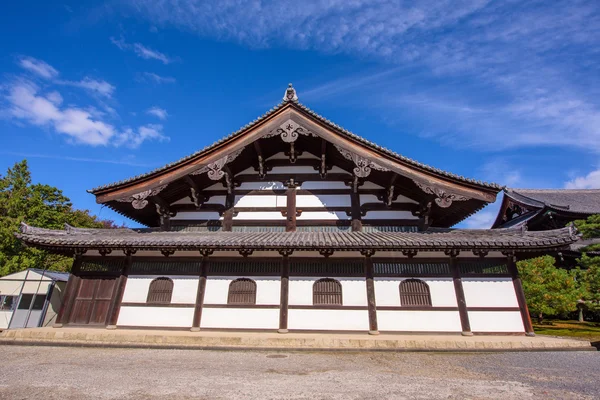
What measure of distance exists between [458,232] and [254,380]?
8652 millimetres

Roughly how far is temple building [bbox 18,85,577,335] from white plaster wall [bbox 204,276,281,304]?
3 cm

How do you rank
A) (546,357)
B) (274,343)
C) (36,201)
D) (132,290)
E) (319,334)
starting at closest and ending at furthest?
(546,357)
(274,343)
(319,334)
(132,290)
(36,201)

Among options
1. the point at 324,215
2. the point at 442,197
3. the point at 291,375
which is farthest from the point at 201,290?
the point at 442,197

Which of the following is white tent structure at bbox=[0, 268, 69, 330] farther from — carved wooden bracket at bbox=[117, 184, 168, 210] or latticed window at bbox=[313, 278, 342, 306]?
latticed window at bbox=[313, 278, 342, 306]

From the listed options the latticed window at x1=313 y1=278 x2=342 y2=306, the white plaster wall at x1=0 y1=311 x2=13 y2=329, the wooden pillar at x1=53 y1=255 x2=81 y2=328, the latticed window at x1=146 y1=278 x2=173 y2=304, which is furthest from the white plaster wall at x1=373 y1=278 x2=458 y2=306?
the white plaster wall at x1=0 y1=311 x2=13 y2=329

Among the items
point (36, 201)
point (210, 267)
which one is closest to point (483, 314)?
point (210, 267)

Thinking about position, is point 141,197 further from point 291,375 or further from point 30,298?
point 30,298

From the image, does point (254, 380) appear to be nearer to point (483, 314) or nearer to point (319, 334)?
point (319, 334)

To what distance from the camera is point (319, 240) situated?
9.19 m

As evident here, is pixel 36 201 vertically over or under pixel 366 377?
over

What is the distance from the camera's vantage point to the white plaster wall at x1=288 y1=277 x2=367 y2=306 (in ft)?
30.8

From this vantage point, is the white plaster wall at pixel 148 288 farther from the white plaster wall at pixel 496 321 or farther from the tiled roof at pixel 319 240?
the white plaster wall at pixel 496 321

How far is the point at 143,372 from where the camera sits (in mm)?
5379

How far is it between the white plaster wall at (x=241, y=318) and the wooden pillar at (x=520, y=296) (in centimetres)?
756
